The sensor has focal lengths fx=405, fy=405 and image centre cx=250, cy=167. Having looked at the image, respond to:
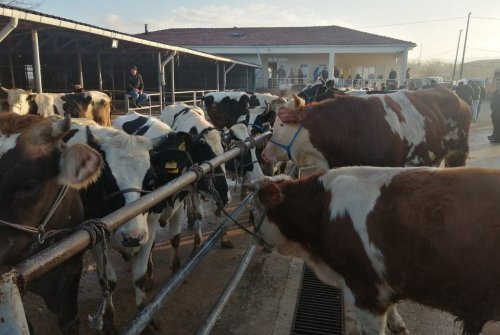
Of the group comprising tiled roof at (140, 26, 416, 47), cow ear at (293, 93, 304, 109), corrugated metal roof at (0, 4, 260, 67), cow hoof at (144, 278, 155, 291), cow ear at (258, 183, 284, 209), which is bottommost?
cow hoof at (144, 278, 155, 291)

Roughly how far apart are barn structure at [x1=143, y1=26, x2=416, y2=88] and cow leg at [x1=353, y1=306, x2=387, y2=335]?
90.5ft

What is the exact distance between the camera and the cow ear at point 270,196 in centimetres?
287

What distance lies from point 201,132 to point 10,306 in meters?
4.18

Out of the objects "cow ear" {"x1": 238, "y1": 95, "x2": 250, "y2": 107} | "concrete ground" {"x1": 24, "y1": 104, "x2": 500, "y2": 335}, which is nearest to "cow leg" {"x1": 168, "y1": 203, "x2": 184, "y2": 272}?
"concrete ground" {"x1": 24, "y1": 104, "x2": 500, "y2": 335}

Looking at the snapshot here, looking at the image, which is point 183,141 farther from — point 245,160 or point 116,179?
point 245,160

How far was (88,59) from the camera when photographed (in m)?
19.4

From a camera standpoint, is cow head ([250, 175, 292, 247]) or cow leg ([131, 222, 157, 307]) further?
cow leg ([131, 222, 157, 307])

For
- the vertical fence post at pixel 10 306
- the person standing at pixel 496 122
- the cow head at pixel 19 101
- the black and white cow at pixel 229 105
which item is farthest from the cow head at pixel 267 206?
the person standing at pixel 496 122

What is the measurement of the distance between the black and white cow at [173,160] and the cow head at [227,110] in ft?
17.9

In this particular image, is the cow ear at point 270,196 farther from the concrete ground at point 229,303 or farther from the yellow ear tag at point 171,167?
the concrete ground at point 229,303

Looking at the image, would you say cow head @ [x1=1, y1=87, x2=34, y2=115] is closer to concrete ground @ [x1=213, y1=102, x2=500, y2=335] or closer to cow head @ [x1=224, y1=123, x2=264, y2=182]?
cow head @ [x1=224, y1=123, x2=264, y2=182]

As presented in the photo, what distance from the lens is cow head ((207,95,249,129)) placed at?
35.8ft

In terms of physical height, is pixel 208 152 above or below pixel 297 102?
below

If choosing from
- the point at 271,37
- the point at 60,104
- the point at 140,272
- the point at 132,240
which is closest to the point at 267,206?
the point at 132,240
